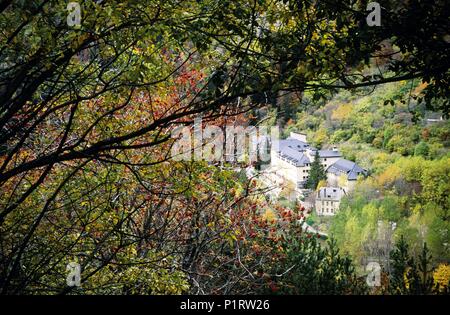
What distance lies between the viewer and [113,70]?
395 cm

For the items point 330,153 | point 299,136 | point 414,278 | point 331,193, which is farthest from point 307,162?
point 414,278

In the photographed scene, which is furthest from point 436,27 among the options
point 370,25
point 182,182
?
point 182,182

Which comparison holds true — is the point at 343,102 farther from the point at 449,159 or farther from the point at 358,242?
the point at 358,242

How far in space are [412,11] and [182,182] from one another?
6.98ft

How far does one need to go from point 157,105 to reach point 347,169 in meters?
22.4

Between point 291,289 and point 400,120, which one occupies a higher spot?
point 400,120

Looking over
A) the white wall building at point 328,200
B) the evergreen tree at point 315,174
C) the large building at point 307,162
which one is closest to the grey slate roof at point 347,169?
the large building at point 307,162

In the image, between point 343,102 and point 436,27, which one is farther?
point 343,102

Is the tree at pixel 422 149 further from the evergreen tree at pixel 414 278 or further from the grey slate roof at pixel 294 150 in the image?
the evergreen tree at pixel 414 278

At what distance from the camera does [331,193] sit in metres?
24.8

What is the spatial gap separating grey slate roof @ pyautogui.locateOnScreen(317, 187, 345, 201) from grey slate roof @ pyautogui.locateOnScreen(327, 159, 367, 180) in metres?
1.03

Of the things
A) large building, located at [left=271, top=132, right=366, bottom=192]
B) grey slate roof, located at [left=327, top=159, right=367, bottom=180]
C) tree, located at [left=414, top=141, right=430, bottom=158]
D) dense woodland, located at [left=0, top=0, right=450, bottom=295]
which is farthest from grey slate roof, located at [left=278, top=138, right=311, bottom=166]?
dense woodland, located at [left=0, top=0, right=450, bottom=295]

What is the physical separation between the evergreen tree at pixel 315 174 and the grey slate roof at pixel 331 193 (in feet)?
2.74

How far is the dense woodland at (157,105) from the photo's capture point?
2.51 meters
